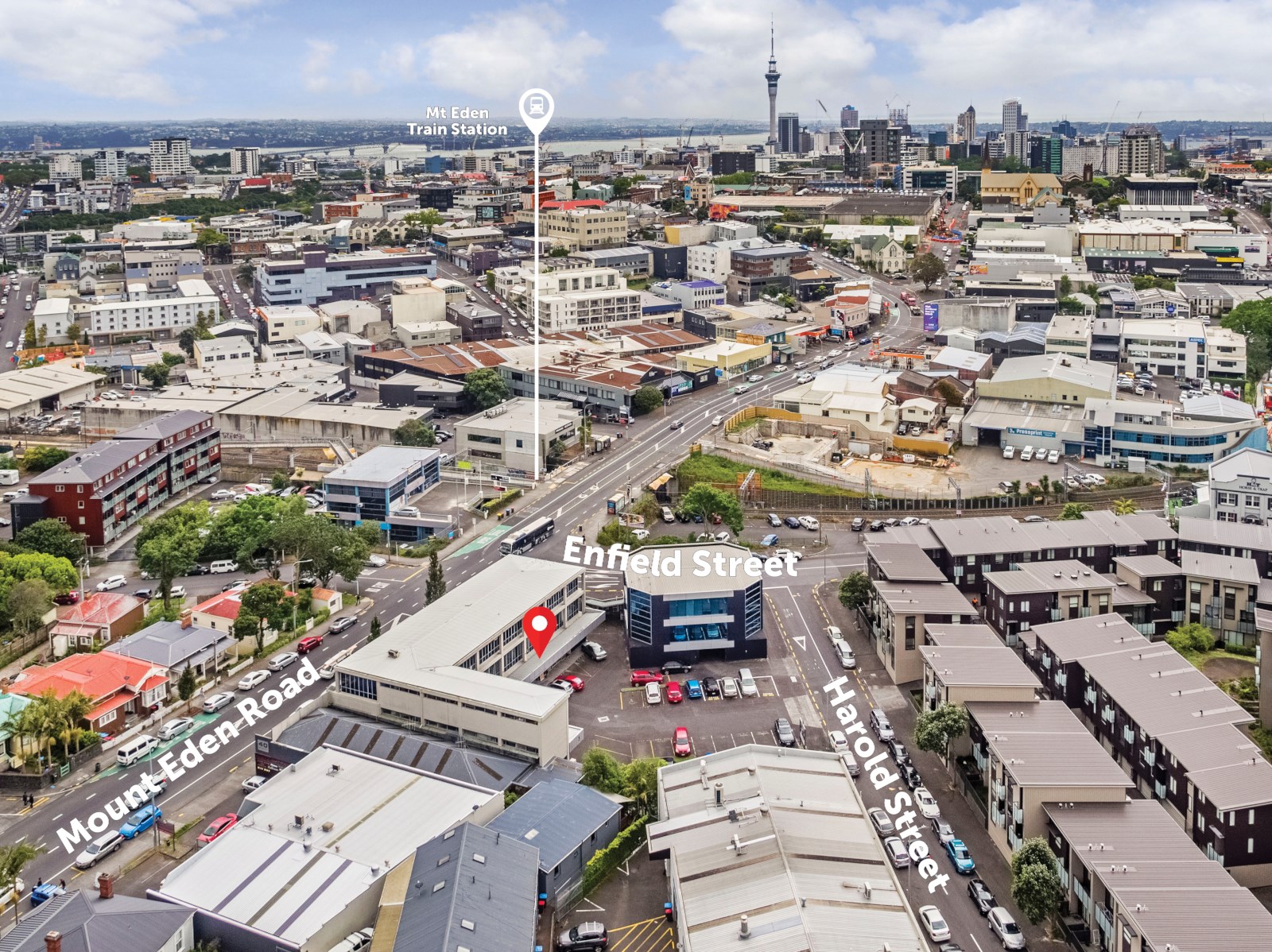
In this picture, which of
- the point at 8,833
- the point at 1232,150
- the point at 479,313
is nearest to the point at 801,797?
the point at 8,833

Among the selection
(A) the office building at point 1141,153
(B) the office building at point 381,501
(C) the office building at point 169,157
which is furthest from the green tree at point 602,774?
(C) the office building at point 169,157

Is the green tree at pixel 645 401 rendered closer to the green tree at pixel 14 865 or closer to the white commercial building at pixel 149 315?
the white commercial building at pixel 149 315

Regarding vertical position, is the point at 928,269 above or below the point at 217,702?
above

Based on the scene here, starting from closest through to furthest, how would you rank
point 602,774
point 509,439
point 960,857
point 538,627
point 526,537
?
point 960,857 < point 602,774 < point 538,627 < point 526,537 < point 509,439

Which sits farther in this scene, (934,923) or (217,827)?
(217,827)

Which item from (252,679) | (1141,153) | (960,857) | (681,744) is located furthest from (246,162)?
(960,857)

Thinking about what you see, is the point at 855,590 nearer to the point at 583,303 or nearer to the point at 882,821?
the point at 882,821

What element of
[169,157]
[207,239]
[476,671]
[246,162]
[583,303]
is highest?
[169,157]
